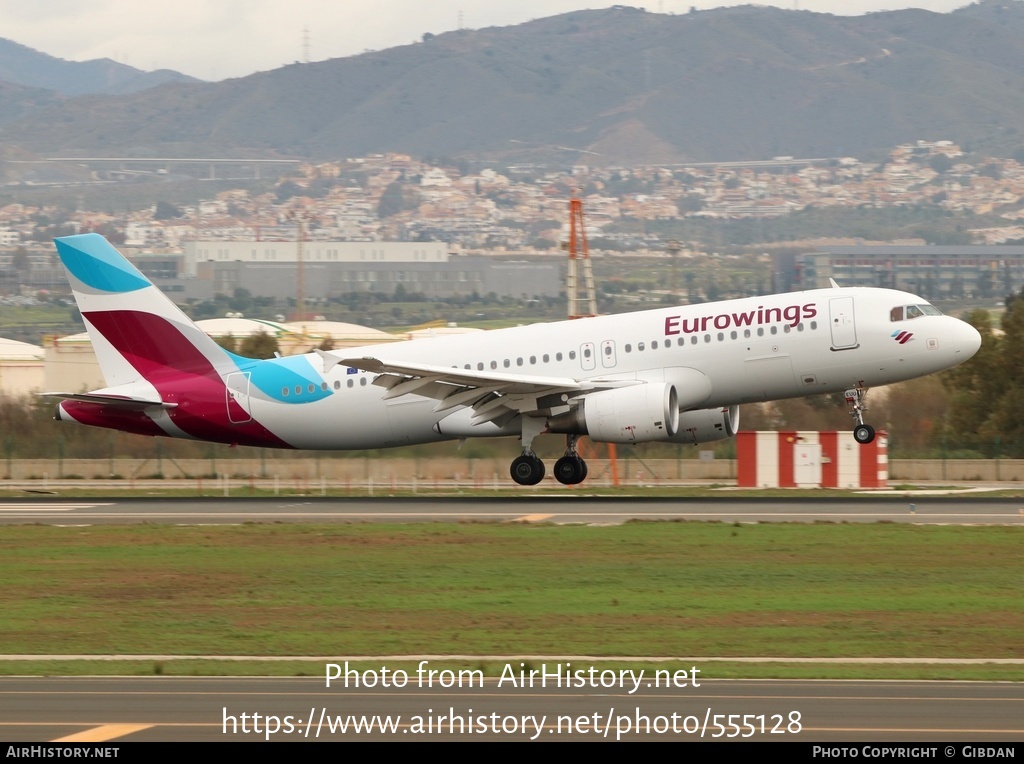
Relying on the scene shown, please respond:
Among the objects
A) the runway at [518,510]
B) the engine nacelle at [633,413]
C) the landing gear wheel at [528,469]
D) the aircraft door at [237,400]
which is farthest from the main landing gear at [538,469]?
the aircraft door at [237,400]

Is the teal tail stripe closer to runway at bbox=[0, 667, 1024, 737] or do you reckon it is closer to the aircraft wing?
the aircraft wing

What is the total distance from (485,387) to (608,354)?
3.21 meters

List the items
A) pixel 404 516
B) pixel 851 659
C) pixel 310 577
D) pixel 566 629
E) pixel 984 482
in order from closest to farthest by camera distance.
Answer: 1. pixel 851 659
2. pixel 566 629
3. pixel 310 577
4. pixel 404 516
5. pixel 984 482

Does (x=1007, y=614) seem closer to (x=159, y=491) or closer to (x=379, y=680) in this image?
(x=379, y=680)

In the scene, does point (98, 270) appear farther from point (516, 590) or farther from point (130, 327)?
point (516, 590)

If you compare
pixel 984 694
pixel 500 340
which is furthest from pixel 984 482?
pixel 984 694

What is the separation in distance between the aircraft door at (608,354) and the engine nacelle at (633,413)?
1015 millimetres

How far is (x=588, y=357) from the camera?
126 feet

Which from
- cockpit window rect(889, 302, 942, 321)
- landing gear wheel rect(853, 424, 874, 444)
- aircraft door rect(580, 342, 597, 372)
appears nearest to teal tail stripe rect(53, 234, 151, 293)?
aircraft door rect(580, 342, 597, 372)

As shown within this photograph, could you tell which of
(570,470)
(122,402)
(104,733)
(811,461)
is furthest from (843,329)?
(104,733)

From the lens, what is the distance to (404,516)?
35281mm

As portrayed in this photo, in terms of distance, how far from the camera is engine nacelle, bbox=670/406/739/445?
3900 cm
